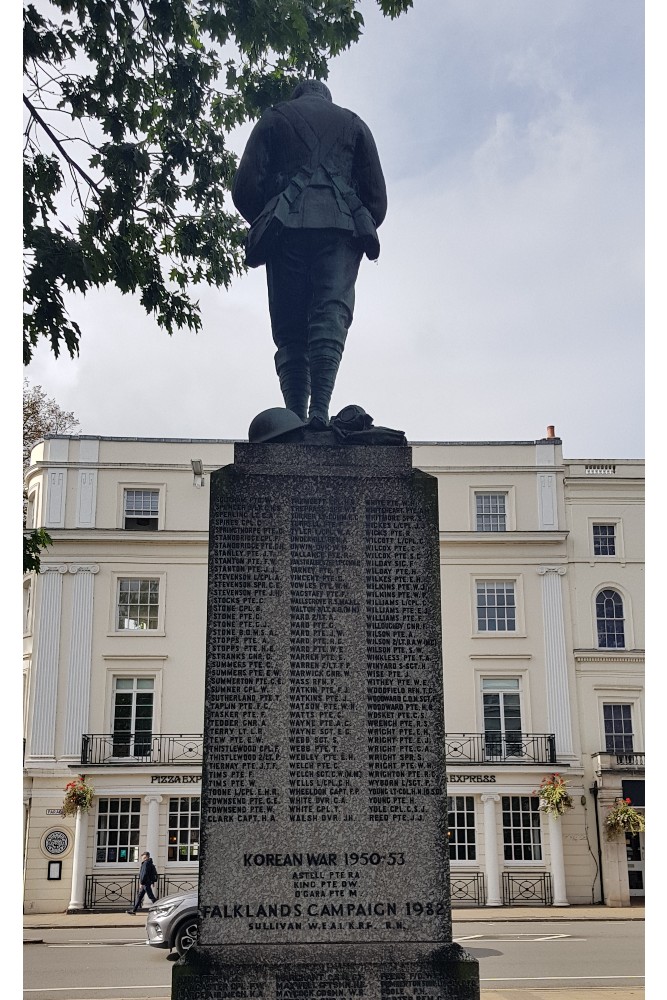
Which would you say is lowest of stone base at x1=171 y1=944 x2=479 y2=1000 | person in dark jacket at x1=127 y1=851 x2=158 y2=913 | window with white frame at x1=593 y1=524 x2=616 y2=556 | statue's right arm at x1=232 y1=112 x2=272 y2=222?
person in dark jacket at x1=127 y1=851 x2=158 y2=913

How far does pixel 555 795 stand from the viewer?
29.7 metres

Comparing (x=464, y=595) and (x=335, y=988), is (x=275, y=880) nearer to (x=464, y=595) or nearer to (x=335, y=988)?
(x=335, y=988)

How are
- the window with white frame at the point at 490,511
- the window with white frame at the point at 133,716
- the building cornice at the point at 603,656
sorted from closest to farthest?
the window with white frame at the point at 133,716, the building cornice at the point at 603,656, the window with white frame at the point at 490,511

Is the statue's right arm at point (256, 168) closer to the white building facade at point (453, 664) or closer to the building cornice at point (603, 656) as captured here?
the white building facade at point (453, 664)

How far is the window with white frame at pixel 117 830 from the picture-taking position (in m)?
29.4

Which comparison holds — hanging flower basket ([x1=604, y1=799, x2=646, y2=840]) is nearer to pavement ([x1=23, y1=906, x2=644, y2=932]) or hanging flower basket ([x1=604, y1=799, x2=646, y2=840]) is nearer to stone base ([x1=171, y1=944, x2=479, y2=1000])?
pavement ([x1=23, y1=906, x2=644, y2=932])

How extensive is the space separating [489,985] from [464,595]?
20.9 metres

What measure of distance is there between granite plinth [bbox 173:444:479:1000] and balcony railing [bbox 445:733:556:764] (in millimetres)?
26266

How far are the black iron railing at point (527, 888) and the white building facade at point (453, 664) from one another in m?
0.06

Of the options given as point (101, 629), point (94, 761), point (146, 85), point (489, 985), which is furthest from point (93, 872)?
point (146, 85)

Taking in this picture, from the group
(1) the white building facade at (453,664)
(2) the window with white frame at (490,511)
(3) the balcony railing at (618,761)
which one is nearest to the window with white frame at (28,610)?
(1) the white building facade at (453,664)

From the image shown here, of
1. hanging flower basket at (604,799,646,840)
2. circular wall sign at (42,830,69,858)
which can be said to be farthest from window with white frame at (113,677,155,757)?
hanging flower basket at (604,799,646,840)

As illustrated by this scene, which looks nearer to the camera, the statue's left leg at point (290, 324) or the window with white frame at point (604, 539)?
the statue's left leg at point (290, 324)

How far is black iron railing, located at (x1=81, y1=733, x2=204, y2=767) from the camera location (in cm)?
3034
